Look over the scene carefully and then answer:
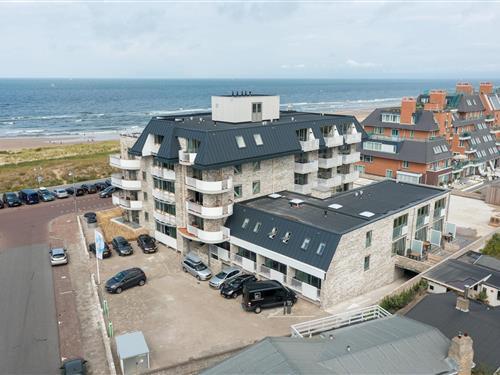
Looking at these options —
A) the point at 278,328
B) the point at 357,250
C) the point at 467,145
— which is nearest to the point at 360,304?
the point at 357,250

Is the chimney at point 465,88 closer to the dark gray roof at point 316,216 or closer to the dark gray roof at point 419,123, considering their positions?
the dark gray roof at point 419,123

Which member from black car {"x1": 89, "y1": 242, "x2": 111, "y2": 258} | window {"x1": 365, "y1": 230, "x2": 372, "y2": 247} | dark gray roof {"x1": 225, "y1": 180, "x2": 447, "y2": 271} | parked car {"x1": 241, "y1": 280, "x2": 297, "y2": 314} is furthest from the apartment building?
window {"x1": 365, "y1": 230, "x2": 372, "y2": 247}

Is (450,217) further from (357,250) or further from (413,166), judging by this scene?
(357,250)

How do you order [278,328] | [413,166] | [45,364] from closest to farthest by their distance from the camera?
[45,364] → [278,328] → [413,166]

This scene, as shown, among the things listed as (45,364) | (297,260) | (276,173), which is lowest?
(45,364)

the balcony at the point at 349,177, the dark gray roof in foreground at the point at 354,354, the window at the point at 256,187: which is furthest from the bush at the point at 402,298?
the balcony at the point at 349,177

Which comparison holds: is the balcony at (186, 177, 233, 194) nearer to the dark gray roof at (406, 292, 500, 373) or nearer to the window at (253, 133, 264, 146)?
the window at (253, 133, 264, 146)

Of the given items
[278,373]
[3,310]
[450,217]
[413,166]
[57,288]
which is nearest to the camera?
[278,373]
